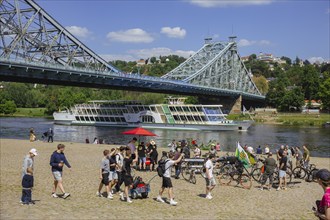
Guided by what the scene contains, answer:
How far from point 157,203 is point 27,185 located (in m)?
3.96

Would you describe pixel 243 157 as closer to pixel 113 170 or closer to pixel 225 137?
pixel 113 170

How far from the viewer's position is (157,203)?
12391 mm

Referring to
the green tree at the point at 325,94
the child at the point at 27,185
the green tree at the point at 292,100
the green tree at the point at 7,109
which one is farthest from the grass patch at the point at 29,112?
the child at the point at 27,185

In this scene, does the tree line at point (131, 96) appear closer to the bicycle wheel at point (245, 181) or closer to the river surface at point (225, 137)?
the river surface at point (225, 137)

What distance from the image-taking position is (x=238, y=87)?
130m

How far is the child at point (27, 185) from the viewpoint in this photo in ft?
36.2

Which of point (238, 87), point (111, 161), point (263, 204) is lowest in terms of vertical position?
point (263, 204)

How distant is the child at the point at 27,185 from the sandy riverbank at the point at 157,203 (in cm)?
23

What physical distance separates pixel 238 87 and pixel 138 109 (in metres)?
65.1

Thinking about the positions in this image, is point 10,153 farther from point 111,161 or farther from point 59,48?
point 59,48

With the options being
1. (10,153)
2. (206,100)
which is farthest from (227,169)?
(206,100)

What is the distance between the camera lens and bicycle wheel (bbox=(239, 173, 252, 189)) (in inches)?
598

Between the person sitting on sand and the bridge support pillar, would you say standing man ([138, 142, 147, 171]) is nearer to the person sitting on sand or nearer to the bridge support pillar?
the person sitting on sand

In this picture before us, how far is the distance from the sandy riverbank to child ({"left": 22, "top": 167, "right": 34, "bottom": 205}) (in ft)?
0.75
